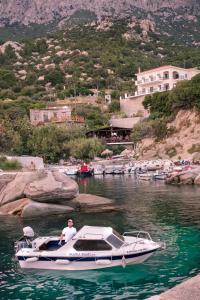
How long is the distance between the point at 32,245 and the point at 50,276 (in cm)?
316

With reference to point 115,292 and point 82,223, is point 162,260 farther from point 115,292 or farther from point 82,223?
point 82,223

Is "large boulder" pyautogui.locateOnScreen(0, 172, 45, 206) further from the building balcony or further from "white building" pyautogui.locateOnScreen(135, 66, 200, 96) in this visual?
the building balcony

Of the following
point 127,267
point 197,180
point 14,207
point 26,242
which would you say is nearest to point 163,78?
point 197,180

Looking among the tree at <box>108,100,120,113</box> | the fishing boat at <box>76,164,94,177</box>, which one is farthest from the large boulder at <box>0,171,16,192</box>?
the tree at <box>108,100,120,113</box>

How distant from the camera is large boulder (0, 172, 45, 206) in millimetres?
49781

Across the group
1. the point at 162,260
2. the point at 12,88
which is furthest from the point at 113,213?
the point at 12,88

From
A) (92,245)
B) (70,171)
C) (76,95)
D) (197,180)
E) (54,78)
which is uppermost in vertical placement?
(54,78)

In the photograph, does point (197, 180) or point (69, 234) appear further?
point (197, 180)

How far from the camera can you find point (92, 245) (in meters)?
28.0

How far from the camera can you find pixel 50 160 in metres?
118

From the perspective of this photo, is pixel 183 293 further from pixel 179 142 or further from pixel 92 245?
pixel 179 142

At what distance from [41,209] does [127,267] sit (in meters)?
20.3

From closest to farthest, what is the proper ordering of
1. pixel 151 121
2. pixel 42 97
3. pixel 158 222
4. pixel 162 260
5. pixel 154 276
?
1. pixel 154 276
2. pixel 162 260
3. pixel 158 222
4. pixel 151 121
5. pixel 42 97

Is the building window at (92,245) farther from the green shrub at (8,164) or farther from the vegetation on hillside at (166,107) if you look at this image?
the vegetation on hillside at (166,107)
